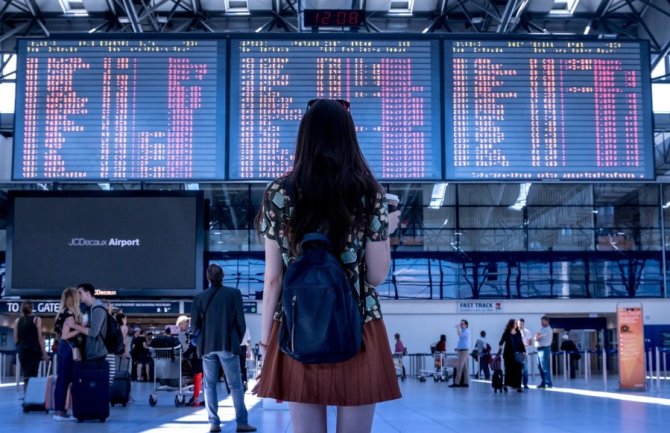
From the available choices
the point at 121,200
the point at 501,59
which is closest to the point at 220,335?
the point at 501,59

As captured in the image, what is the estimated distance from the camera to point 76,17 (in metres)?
28.5

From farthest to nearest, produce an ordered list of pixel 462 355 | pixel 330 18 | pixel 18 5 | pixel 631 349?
pixel 18 5 → pixel 462 355 → pixel 631 349 → pixel 330 18

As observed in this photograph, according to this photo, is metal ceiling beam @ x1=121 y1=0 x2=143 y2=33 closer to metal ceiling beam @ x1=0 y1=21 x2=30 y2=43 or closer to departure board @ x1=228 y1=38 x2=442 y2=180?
metal ceiling beam @ x1=0 y1=21 x2=30 y2=43

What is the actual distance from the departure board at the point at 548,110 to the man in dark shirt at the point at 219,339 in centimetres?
632

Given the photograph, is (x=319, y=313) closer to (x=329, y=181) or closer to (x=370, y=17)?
(x=329, y=181)

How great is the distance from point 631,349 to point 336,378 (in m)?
16.5

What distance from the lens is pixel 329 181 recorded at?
2.79 meters

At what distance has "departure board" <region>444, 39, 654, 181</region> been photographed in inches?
583

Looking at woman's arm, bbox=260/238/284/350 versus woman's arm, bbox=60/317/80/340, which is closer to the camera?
woman's arm, bbox=260/238/284/350

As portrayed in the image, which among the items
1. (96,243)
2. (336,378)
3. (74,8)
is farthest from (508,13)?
(336,378)

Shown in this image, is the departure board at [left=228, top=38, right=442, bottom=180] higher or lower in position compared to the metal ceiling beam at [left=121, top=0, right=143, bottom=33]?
lower

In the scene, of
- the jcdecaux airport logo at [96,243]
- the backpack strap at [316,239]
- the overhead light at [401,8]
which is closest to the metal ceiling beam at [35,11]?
the overhead light at [401,8]

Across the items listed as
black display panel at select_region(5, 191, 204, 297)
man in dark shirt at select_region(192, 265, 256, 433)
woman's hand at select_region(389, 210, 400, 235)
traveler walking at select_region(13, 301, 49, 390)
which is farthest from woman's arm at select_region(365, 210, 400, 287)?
black display panel at select_region(5, 191, 204, 297)

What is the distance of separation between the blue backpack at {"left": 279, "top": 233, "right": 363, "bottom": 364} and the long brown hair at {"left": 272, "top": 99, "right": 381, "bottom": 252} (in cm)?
16
